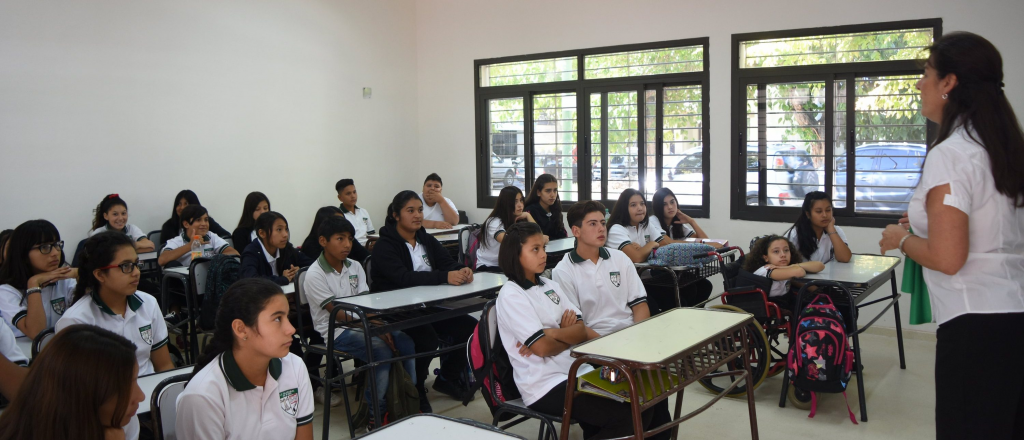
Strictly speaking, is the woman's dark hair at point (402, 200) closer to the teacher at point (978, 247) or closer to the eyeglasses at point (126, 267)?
the eyeglasses at point (126, 267)

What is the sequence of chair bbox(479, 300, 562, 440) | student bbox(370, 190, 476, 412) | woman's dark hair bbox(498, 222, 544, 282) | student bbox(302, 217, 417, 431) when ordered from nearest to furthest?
chair bbox(479, 300, 562, 440), woman's dark hair bbox(498, 222, 544, 282), student bbox(302, 217, 417, 431), student bbox(370, 190, 476, 412)

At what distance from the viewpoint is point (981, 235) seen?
167 centimetres

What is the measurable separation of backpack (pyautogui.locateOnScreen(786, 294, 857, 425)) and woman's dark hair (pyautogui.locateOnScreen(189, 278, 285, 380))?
103 inches

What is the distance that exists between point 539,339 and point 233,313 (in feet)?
3.29

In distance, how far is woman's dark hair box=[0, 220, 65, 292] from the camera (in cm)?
297

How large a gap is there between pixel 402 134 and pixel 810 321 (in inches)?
203

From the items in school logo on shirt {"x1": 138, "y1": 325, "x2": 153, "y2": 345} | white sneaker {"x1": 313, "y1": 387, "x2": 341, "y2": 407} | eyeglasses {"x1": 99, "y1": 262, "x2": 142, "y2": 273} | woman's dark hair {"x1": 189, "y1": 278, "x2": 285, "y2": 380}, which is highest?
eyeglasses {"x1": 99, "y1": 262, "x2": 142, "y2": 273}

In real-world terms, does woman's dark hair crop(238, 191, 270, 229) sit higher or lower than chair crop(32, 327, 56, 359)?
higher

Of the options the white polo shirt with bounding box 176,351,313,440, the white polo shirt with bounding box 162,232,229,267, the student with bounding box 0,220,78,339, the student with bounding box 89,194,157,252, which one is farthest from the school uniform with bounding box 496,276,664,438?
the student with bounding box 89,194,157,252

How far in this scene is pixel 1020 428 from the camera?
1656 mm

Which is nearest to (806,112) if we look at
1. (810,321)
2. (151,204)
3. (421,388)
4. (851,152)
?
(851,152)

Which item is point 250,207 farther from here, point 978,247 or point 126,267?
point 978,247

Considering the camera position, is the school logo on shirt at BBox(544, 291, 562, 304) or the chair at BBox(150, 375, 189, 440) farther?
the school logo on shirt at BBox(544, 291, 562, 304)

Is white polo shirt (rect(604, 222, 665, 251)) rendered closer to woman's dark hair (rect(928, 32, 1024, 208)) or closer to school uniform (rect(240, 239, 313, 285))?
school uniform (rect(240, 239, 313, 285))
